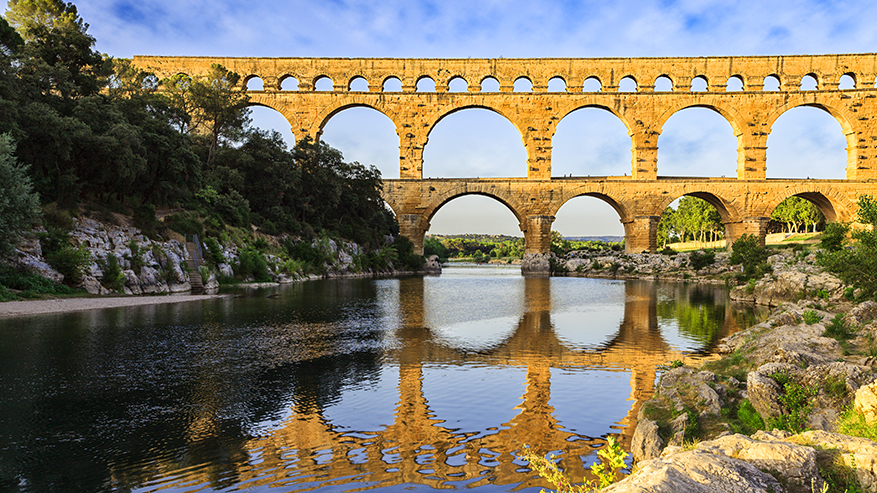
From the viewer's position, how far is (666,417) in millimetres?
5215

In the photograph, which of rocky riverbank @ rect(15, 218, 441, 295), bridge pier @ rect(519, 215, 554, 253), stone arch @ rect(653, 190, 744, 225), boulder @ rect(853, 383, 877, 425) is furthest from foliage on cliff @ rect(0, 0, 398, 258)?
stone arch @ rect(653, 190, 744, 225)

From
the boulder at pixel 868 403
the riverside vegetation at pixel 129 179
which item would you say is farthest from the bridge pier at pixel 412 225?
the boulder at pixel 868 403

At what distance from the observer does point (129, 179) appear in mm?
20047

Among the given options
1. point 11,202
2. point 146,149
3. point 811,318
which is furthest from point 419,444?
point 146,149

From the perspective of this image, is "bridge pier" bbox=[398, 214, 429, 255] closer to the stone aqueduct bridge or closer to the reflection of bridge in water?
the stone aqueduct bridge

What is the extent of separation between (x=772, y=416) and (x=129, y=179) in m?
21.8

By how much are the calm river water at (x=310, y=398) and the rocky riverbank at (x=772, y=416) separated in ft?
1.99

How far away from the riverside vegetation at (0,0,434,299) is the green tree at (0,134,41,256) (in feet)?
0.12

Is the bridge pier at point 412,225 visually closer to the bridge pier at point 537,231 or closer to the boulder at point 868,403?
the bridge pier at point 537,231

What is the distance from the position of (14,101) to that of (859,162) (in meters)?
48.8

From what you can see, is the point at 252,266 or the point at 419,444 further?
the point at 252,266

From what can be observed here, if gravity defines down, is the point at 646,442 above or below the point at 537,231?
below

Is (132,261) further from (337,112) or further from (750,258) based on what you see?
(750,258)

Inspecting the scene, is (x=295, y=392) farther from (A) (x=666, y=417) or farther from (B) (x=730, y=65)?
(B) (x=730, y=65)
